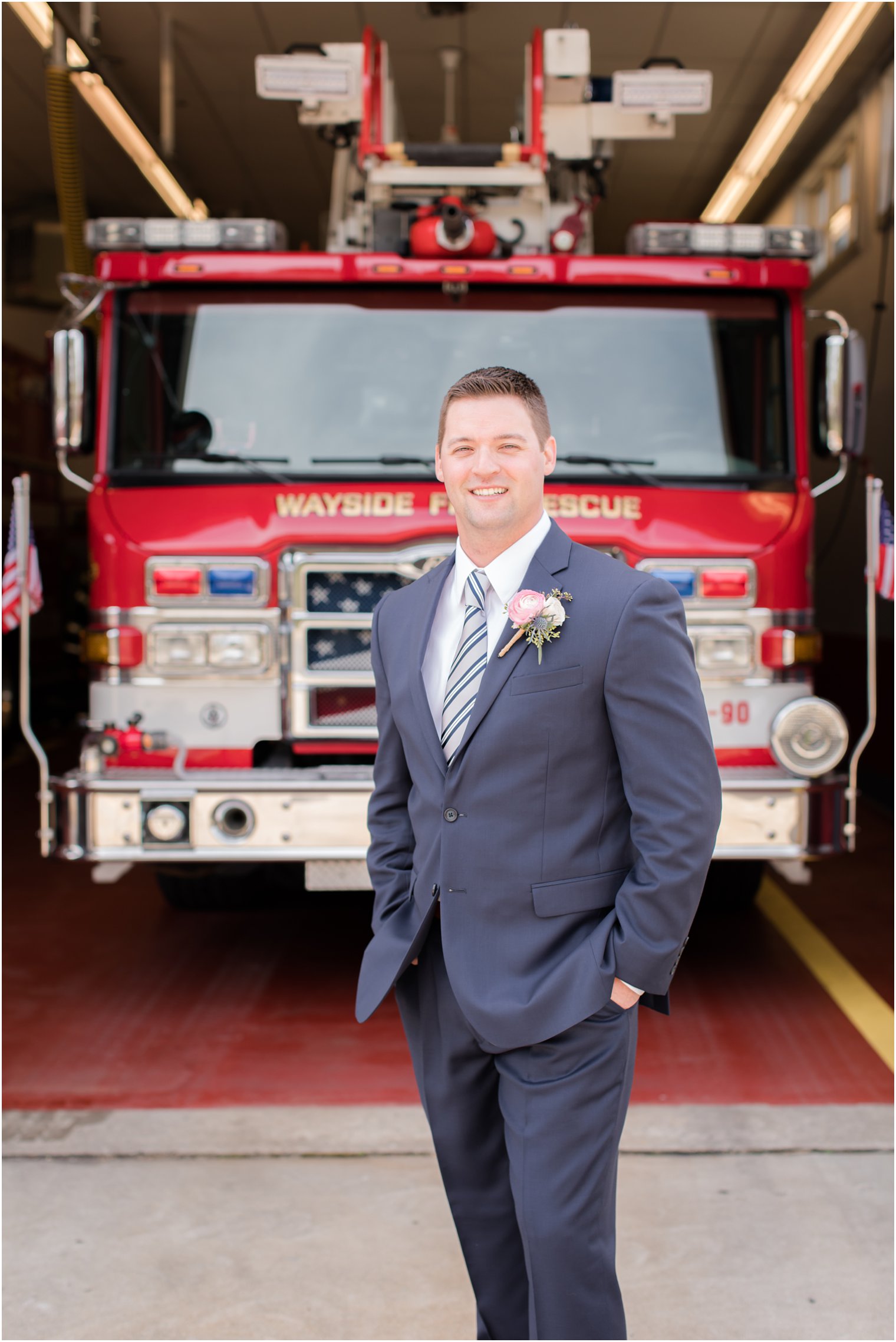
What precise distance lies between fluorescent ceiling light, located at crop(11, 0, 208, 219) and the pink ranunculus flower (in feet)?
21.0

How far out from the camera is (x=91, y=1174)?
3566 mm

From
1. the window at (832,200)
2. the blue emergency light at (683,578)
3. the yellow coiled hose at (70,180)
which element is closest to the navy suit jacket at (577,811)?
the blue emergency light at (683,578)

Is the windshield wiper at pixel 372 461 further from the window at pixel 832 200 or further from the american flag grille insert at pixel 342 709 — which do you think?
the window at pixel 832 200

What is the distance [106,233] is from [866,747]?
7015mm

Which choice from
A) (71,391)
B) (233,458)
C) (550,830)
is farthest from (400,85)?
(550,830)

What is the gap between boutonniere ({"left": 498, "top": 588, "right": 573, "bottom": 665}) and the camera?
1.98 m

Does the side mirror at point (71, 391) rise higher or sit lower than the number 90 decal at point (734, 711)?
higher

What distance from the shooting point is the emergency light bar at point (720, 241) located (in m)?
4.57

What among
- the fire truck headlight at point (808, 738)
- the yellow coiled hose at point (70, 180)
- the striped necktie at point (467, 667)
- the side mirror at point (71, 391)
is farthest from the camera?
the yellow coiled hose at point (70, 180)

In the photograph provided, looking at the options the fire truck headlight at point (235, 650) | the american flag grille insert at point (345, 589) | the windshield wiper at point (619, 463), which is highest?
the windshield wiper at point (619, 463)

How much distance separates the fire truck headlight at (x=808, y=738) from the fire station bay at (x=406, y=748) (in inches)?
0.7

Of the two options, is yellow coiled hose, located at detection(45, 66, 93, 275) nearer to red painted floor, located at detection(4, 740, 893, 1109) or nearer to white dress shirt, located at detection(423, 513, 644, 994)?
red painted floor, located at detection(4, 740, 893, 1109)

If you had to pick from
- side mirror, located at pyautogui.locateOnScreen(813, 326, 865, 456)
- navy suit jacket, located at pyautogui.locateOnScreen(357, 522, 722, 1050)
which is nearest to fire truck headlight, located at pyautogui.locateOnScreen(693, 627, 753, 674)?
side mirror, located at pyautogui.locateOnScreen(813, 326, 865, 456)

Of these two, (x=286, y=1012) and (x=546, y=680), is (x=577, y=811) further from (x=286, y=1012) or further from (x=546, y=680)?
(x=286, y=1012)
